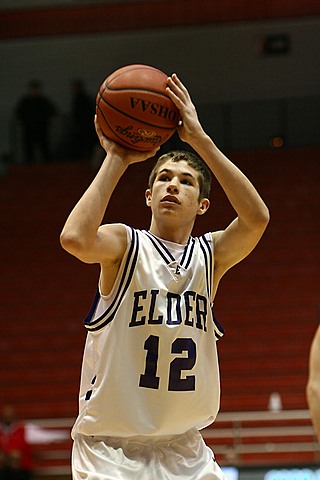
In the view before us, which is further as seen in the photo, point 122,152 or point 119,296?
point 122,152

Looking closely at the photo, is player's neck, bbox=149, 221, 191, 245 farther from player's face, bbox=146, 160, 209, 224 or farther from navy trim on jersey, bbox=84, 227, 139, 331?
navy trim on jersey, bbox=84, 227, 139, 331

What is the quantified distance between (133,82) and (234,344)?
33.6 feet

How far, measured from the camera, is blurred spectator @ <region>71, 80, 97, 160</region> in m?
18.6

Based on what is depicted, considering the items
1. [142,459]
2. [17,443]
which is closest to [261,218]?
[142,459]

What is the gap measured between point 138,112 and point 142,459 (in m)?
1.53

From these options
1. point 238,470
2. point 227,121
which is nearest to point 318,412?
point 238,470

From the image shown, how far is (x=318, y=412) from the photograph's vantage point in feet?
8.20

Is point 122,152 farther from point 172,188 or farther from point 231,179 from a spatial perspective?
point 231,179

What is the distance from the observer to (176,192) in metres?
4.35

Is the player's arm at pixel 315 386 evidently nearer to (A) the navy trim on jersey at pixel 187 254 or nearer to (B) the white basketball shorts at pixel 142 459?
(B) the white basketball shorts at pixel 142 459

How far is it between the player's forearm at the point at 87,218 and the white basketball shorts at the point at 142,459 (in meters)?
0.83

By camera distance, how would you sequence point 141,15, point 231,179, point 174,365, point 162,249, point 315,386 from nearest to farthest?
1. point 315,386
2. point 174,365
3. point 231,179
4. point 162,249
5. point 141,15

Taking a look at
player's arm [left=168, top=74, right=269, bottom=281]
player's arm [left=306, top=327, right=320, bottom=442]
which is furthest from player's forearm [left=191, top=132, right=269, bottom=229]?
player's arm [left=306, top=327, right=320, bottom=442]

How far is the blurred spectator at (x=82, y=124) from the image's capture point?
18562 mm
